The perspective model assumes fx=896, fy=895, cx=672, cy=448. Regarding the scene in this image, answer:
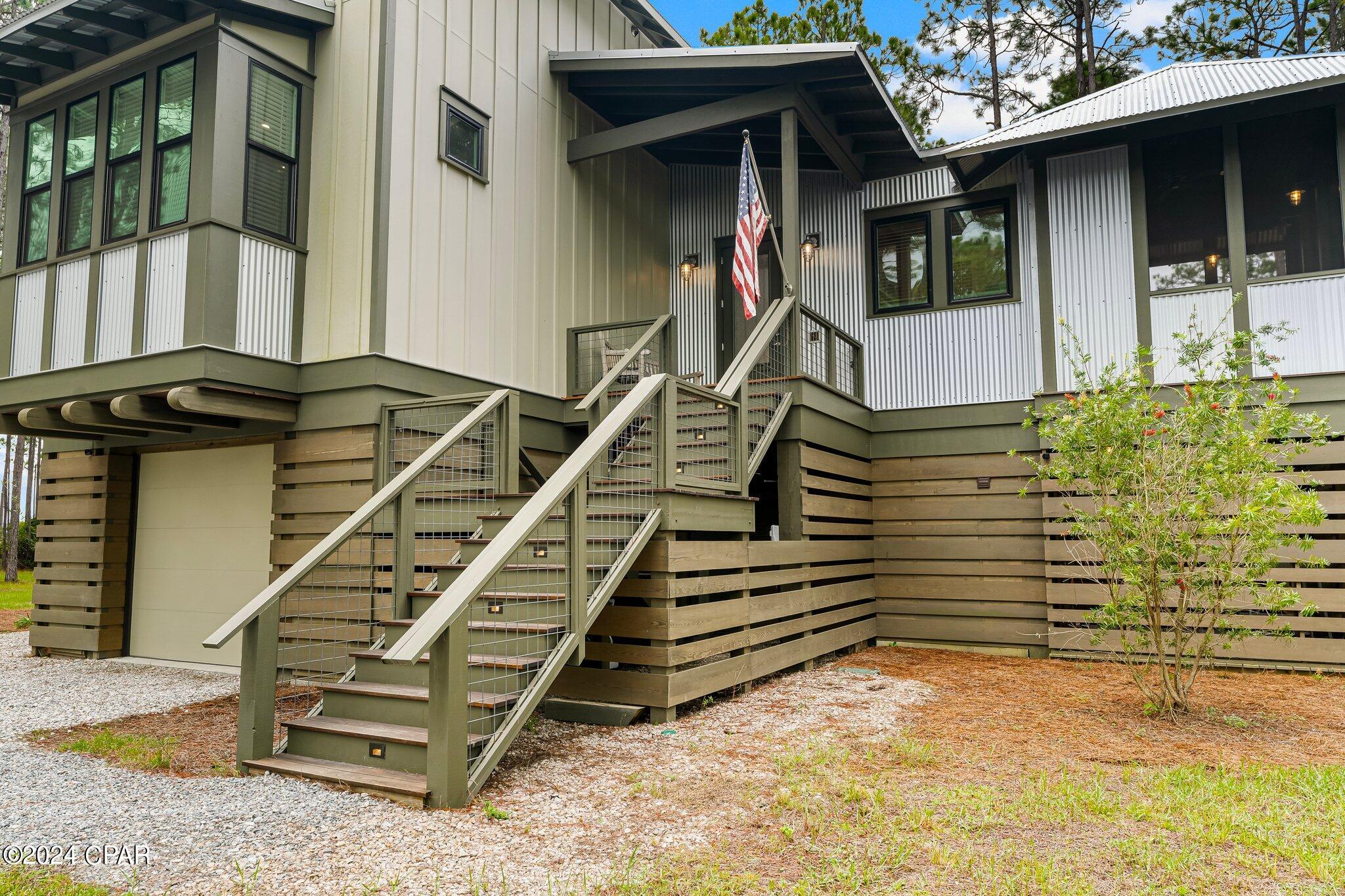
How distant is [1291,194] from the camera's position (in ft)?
27.7

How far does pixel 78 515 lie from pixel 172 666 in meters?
2.05

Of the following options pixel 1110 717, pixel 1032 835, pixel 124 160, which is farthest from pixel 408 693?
pixel 124 160

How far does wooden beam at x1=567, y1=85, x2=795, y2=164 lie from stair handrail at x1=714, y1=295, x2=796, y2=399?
1966 mm

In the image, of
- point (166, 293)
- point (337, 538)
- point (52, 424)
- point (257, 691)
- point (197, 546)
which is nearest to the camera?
point (257, 691)

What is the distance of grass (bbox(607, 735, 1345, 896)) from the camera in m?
3.13

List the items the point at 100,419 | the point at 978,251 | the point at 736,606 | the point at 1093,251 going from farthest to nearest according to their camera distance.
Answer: the point at 978,251 < the point at 1093,251 < the point at 100,419 < the point at 736,606

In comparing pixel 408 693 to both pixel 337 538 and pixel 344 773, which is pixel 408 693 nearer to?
pixel 344 773

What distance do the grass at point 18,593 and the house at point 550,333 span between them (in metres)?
8.16

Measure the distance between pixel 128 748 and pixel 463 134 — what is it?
5581 millimetres

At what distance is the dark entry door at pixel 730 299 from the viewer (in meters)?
10.8

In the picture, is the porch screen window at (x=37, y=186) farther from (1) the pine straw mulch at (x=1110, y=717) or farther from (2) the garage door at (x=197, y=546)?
(1) the pine straw mulch at (x=1110, y=717)

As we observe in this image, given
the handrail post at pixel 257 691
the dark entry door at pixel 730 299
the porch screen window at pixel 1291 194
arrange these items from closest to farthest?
the handrail post at pixel 257 691 < the porch screen window at pixel 1291 194 < the dark entry door at pixel 730 299

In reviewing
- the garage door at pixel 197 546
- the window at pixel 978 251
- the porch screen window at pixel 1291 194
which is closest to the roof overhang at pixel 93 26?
the garage door at pixel 197 546

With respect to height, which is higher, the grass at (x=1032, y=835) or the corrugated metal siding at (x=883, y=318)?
the corrugated metal siding at (x=883, y=318)
